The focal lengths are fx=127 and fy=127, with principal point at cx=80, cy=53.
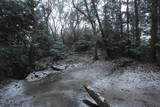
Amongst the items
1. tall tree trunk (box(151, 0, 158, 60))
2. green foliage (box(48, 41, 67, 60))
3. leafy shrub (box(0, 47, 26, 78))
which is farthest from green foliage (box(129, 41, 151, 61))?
leafy shrub (box(0, 47, 26, 78))

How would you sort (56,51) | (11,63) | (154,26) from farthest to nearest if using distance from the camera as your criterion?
(56,51)
(11,63)
(154,26)

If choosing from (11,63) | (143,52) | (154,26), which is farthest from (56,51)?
(154,26)

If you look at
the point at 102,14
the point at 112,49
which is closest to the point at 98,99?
the point at 112,49

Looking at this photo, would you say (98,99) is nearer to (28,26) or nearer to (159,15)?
(159,15)

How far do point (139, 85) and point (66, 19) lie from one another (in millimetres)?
24056

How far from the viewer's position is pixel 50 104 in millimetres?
5000

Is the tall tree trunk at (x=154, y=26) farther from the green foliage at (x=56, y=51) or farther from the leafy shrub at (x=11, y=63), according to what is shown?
the leafy shrub at (x=11, y=63)

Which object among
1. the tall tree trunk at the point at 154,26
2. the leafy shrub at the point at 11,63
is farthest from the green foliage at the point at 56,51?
the tall tree trunk at the point at 154,26

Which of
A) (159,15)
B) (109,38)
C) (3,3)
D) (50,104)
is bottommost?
(50,104)

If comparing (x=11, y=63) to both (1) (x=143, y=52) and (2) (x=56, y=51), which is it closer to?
(2) (x=56, y=51)

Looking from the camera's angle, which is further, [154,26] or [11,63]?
[11,63]

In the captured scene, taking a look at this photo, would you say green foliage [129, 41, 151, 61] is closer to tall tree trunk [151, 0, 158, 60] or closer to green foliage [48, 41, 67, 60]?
tall tree trunk [151, 0, 158, 60]

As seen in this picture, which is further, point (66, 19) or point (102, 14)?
point (66, 19)

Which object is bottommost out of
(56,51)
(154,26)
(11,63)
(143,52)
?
(11,63)
